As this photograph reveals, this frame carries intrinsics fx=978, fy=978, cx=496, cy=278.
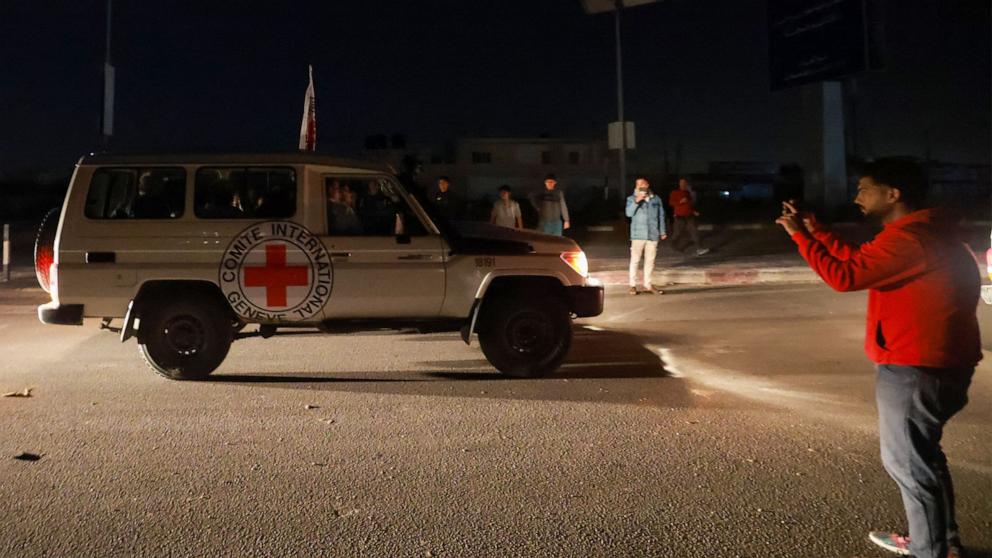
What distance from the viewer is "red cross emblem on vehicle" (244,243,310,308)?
7.93 metres

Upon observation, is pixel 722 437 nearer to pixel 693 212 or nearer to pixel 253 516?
pixel 253 516

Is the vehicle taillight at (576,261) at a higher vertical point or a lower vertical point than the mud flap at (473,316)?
higher

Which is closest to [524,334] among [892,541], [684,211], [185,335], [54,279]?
[185,335]

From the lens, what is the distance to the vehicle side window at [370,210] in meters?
8.05

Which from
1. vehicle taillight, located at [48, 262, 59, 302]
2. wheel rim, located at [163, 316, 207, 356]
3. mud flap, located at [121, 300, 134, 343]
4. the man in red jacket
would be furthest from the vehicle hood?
the man in red jacket

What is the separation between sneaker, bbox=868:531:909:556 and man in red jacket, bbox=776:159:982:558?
0.29m

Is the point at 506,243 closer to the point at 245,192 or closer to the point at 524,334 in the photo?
the point at 524,334

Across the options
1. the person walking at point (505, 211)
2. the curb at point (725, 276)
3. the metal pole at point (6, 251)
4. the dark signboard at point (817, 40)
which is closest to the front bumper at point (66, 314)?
the person walking at point (505, 211)

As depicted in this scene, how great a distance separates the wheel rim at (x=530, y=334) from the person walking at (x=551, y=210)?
19.1ft

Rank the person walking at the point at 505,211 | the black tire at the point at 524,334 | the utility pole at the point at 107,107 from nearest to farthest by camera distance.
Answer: the black tire at the point at 524,334
the person walking at the point at 505,211
the utility pole at the point at 107,107

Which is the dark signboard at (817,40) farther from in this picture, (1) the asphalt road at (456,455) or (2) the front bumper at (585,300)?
(2) the front bumper at (585,300)

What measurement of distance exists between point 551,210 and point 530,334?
6.01 metres

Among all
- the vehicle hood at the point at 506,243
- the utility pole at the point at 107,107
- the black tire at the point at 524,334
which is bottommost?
the black tire at the point at 524,334

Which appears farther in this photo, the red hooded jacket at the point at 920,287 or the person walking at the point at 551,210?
the person walking at the point at 551,210
